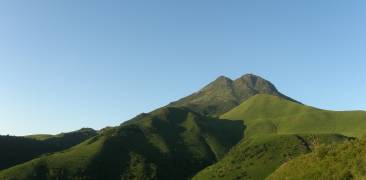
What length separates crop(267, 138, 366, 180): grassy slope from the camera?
102m

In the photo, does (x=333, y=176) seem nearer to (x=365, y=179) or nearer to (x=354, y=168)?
(x=354, y=168)

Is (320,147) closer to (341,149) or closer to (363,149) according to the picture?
(341,149)

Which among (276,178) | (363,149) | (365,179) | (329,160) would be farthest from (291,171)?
(365,179)

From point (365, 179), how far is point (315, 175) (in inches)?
783

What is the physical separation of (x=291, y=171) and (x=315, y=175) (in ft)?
43.5

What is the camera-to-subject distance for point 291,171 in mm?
123375

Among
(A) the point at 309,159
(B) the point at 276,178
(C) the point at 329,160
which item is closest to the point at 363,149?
(C) the point at 329,160

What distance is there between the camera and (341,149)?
118125mm

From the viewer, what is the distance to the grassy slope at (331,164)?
102 m

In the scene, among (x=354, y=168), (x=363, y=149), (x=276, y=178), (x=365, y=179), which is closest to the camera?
(x=365, y=179)

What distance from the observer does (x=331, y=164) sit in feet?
363

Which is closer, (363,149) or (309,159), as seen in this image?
(363,149)

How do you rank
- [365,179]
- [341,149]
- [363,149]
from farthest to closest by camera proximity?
[341,149]
[363,149]
[365,179]

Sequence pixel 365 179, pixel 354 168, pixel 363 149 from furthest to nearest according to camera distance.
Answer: pixel 363 149, pixel 354 168, pixel 365 179
